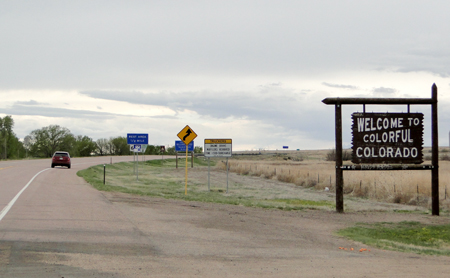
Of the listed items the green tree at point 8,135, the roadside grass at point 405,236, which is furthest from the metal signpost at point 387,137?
the green tree at point 8,135

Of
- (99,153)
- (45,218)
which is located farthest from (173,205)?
(99,153)

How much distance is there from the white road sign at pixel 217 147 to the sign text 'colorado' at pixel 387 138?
11500 millimetres

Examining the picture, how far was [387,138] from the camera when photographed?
15727 millimetres

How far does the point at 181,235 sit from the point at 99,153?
4811 inches

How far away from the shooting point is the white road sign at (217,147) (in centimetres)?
2644

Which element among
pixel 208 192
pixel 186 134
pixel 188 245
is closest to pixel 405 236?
A: pixel 188 245

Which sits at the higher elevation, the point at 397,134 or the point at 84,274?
the point at 397,134

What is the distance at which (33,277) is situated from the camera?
6523 mm

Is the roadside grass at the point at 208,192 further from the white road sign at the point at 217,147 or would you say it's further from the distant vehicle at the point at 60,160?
the distant vehicle at the point at 60,160

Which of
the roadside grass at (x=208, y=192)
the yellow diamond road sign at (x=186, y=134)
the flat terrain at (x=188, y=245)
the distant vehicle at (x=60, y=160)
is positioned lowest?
the roadside grass at (x=208, y=192)

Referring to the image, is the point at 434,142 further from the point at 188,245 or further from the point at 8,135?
the point at 8,135

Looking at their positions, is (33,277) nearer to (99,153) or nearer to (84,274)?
(84,274)

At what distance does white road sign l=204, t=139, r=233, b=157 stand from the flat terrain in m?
11.0

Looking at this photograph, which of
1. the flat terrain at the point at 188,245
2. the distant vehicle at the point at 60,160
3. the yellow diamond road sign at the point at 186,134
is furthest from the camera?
the distant vehicle at the point at 60,160
